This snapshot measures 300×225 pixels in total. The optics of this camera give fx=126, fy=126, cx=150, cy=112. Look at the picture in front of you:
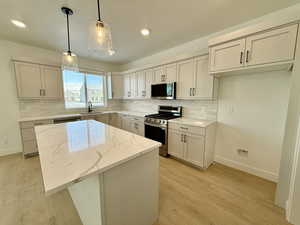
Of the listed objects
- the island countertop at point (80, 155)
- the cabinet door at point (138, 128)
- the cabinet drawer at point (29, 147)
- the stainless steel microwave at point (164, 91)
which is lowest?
the cabinet drawer at point (29, 147)

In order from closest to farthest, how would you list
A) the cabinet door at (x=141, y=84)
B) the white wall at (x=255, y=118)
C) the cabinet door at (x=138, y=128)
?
the white wall at (x=255, y=118) < the cabinet door at (x=138, y=128) < the cabinet door at (x=141, y=84)

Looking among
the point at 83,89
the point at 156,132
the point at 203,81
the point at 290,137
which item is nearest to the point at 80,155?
the point at 156,132

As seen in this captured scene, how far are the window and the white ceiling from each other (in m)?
1.23

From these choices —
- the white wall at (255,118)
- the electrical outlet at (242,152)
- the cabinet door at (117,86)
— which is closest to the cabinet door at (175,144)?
the white wall at (255,118)

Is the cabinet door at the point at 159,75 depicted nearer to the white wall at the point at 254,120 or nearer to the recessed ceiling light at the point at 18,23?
the white wall at the point at 254,120

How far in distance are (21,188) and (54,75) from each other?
2.80 m

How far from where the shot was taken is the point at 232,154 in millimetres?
2648

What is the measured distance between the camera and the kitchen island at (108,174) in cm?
90

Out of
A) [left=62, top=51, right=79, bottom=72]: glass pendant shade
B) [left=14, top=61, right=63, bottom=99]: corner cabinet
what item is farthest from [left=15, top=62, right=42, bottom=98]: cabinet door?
[left=62, top=51, right=79, bottom=72]: glass pendant shade

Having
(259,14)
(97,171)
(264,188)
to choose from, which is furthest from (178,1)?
(264,188)

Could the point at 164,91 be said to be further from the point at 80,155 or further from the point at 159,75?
the point at 80,155

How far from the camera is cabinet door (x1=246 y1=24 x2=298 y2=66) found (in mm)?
1609

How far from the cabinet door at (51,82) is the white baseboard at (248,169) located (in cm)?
459

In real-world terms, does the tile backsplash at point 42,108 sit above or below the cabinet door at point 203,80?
below
